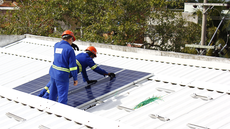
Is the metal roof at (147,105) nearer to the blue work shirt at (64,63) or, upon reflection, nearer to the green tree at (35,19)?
the blue work shirt at (64,63)

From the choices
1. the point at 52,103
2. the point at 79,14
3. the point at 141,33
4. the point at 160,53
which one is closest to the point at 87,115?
the point at 52,103

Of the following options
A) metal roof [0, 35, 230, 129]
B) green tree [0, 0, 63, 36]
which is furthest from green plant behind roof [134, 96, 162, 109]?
green tree [0, 0, 63, 36]

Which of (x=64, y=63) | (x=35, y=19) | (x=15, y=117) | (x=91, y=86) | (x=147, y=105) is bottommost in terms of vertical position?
(x=15, y=117)

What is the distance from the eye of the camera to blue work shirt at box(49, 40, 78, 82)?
6875 mm

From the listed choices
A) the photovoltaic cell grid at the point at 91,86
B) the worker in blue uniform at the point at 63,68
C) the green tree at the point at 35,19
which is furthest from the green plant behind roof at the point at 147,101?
the green tree at the point at 35,19

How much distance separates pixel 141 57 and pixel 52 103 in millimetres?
5643

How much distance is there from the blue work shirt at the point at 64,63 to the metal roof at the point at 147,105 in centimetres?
70

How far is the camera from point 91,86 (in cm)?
816

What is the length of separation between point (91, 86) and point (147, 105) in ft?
6.32

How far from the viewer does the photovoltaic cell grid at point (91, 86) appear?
744 centimetres

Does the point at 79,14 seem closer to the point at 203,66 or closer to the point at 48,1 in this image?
the point at 48,1

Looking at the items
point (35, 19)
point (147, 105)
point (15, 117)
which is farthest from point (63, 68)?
point (35, 19)

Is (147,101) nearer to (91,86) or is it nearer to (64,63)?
(91,86)

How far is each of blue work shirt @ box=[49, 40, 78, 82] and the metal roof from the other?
0.70 meters
